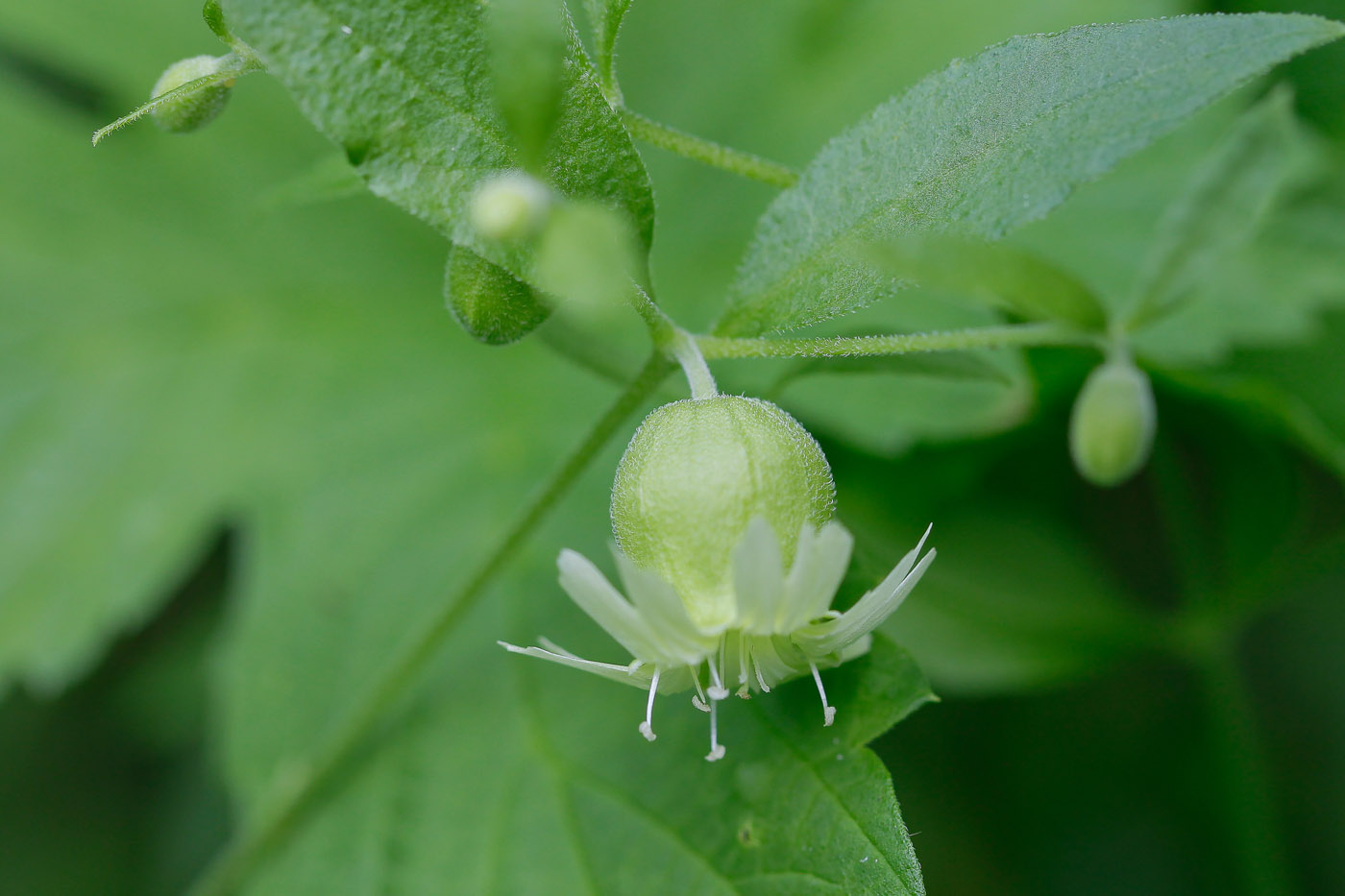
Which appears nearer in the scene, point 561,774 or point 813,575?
point 813,575

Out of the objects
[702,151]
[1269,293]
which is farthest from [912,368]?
[1269,293]

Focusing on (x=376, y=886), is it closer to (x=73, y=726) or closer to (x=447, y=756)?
(x=447, y=756)

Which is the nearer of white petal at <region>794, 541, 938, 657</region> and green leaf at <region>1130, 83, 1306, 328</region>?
white petal at <region>794, 541, 938, 657</region>

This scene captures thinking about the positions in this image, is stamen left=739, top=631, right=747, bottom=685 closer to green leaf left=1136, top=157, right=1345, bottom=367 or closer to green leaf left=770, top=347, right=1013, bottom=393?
green leaf left=770, top=347, right=1013, bottom=393

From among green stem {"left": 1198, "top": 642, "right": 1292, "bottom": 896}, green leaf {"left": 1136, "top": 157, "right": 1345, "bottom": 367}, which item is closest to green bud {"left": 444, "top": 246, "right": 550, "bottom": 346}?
green leaf {"left": 1136, "top": 157, "right": 1345, "bottom": 367}

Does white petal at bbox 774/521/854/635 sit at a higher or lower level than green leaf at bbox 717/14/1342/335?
lower

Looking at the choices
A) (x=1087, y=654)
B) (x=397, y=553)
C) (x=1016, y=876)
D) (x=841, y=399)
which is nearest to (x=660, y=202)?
(x=841, y=399)

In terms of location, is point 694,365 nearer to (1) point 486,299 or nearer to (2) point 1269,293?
(1) point 486,299
